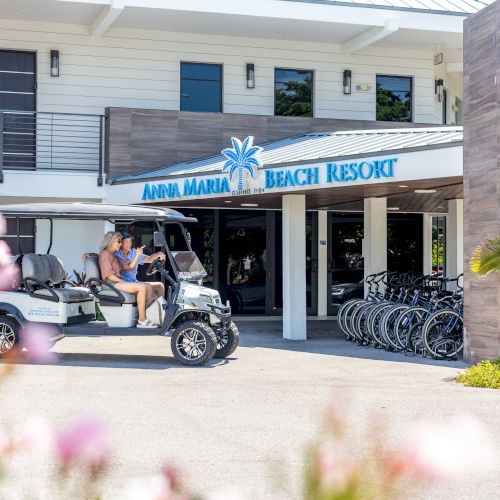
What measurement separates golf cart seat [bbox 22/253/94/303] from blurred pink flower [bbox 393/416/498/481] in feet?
38.2

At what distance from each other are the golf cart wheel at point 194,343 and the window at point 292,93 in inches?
437

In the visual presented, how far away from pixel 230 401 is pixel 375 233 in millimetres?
9604

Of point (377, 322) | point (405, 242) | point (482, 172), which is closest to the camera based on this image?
point (482, 172)

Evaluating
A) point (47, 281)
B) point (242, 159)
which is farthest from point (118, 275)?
point (242, 159)

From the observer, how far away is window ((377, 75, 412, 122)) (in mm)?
23234

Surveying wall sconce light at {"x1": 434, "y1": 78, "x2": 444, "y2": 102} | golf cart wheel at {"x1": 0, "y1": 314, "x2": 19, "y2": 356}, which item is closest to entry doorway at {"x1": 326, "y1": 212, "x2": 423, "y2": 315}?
wall sconce light at {"x1": 434, "y1": 78, "x2": 444, "y2": 102}

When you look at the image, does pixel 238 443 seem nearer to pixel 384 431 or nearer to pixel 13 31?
pixel 384 431

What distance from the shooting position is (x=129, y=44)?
69.5 feet

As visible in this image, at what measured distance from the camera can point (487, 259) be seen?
12039mm

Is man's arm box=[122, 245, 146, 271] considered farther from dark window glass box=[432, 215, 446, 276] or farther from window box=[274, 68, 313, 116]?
dark window glass box=[432, 215, 446, 276]

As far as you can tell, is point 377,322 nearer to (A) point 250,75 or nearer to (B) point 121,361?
(B) point 121,361

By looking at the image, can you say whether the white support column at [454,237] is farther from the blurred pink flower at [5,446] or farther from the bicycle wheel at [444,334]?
the blurred pink flower at [5,446]

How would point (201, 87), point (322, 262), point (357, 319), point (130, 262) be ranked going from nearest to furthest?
point (130, 262) → point (357, 319) → point (201, 87) → point (322, 262)

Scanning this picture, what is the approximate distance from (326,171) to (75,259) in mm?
8117
